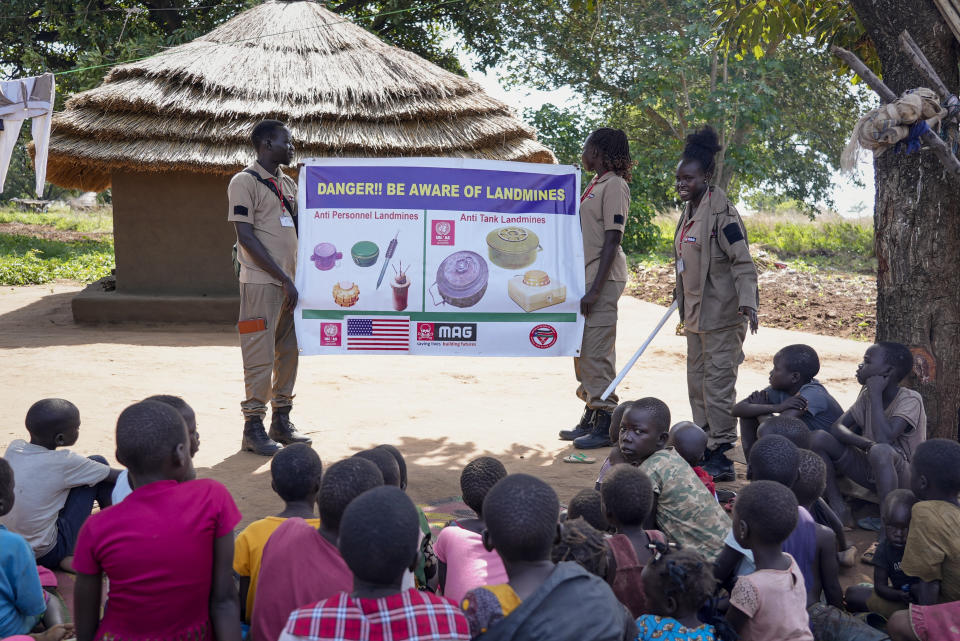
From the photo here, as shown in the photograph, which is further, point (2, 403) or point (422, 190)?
point (2, 403)

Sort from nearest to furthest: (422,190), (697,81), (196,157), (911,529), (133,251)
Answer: (911,529) → (422,190) → (196,157) → (133,251) → (697,81)

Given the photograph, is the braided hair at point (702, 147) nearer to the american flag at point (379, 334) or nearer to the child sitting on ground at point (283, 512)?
the american flag at point (379, 334)

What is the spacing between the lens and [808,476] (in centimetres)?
321

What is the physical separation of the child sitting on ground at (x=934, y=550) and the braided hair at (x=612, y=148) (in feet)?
9.75

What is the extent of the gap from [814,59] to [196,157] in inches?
604

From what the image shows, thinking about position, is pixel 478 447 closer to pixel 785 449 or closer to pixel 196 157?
pixel 785 449

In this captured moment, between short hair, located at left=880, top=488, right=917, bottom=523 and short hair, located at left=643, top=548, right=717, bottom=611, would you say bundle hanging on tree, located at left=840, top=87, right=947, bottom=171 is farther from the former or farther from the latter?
short hair, located at left=643, top=548, right=717, bottom=611

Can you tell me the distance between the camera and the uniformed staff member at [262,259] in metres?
5.03

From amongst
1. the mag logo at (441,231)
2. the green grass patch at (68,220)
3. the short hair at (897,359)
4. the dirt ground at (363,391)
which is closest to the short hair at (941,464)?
the dirt ground at (363,391)

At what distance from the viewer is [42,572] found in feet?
9.88

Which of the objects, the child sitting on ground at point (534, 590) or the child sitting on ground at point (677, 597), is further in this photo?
the child sitting on ground at point (677, 597)

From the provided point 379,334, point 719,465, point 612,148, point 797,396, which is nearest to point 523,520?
point 797,396

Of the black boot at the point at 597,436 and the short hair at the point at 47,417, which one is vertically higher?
the short hair at the point at 47,417

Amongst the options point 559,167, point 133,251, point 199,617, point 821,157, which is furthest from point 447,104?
point 821,157
